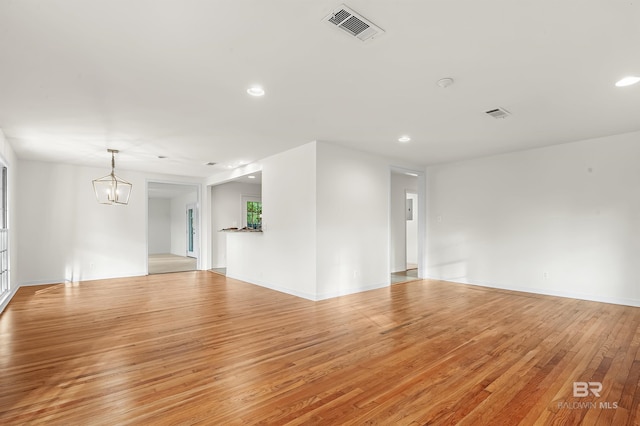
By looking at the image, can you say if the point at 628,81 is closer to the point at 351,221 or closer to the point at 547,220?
the point at 547,220

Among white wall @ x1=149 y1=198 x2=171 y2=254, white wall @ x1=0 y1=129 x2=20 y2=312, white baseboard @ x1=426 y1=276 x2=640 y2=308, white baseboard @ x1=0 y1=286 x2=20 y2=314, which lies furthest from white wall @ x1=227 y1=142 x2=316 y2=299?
white wall @ x1=149 y1=198 x2=171 y2=254

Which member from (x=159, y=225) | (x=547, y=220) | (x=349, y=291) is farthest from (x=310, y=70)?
(x=159, y=225)

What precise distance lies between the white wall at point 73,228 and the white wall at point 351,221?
512 centimetres

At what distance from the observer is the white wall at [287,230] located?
5.05m

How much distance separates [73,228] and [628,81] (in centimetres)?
928

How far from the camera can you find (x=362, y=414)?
192 cm

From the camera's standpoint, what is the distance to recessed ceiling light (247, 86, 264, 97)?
3080mm

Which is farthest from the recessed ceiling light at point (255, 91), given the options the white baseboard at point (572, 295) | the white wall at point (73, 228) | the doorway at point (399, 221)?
the white wall at point (73, 228)

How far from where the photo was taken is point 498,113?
12.4 ft

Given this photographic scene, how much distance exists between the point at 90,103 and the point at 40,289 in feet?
15.1

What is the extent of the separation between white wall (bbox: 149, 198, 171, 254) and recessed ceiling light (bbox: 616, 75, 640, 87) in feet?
48.4

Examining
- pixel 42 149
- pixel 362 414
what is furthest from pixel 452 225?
pixel 42 149

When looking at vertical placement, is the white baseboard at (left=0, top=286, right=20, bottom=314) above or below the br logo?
below

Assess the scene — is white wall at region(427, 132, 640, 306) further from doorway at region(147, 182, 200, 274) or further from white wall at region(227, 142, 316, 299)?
doorway at region(147, 182, 200, 274)
